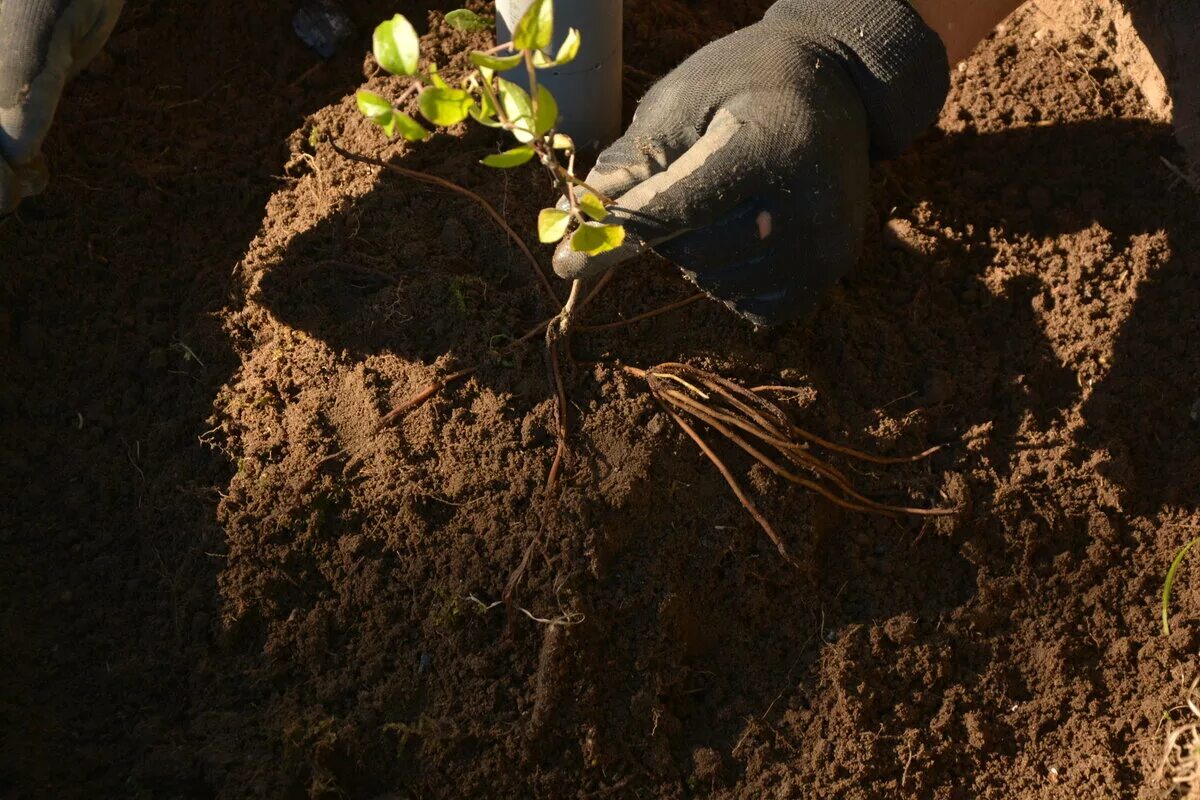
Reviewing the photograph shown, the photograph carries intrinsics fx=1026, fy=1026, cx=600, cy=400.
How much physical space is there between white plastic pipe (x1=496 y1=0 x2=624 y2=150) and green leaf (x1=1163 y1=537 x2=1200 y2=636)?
1.37 metres

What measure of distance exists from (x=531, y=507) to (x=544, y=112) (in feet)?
2.54

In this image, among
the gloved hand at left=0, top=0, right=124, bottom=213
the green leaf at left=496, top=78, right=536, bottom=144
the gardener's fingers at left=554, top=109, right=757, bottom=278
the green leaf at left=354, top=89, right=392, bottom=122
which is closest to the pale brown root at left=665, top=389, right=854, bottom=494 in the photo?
the gardener's fingers at left=554, top=109, right=757, bottom=278

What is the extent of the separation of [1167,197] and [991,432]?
69 cm

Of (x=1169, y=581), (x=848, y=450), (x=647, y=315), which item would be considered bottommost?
(x=1169, y=581)

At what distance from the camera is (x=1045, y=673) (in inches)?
74.4

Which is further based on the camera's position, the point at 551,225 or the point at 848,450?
the point at 848,450

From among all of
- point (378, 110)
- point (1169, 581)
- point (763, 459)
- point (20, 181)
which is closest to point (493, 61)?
point (378, 110)

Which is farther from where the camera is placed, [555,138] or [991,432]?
[991,432]

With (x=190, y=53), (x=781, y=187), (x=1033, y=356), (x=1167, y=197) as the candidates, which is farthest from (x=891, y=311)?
(x=190, y=53)

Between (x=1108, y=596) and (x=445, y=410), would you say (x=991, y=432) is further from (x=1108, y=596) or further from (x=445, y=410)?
(x=445, y=410)

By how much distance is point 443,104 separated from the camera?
1.29 meters

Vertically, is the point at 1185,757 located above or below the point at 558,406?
below

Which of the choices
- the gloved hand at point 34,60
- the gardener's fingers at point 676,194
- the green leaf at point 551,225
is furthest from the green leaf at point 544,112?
the gloved hand at point 34,60

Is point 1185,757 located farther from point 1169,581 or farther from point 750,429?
point 750,429
